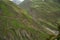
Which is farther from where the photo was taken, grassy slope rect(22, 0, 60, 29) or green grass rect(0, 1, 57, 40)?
grassy slope rect(22, 0, 60, 29)

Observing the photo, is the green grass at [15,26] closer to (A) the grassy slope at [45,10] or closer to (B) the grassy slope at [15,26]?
(B) the grassy slope at [15,26]

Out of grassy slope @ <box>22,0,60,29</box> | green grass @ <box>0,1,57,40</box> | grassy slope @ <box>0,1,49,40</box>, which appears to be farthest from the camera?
grassy slope @ <box>22,0,60,29</box>

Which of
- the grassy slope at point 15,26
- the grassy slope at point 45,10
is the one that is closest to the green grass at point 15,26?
the grassy slope at point 15,26

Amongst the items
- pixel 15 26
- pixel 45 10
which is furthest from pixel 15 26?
pixel 45 10

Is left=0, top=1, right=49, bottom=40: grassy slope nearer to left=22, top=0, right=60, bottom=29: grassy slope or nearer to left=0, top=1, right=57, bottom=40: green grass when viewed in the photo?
left=0, top=1, right=57, bottom=40: green grass

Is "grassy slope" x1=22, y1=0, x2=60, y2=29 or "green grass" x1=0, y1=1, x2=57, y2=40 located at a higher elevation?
"grassy slope" x1=22, y1=0, x2=60, y2=29

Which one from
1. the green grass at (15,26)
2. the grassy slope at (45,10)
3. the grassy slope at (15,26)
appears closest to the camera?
the grassy slope at (15,26)

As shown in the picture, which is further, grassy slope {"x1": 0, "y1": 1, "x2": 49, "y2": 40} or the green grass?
the green grass

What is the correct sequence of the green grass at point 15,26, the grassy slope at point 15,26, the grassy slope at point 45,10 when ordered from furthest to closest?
the grassy slope at point 45,10 < the green grass at point 15,26 < the grassy slope at point 15,26

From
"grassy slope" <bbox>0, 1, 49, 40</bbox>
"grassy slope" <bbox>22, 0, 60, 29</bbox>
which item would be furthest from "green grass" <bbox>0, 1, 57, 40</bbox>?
"grassy slope" <bbox>22, 0, 60, 29</bbox>

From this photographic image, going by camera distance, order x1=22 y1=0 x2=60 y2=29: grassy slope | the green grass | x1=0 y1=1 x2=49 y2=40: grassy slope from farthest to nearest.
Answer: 1. x1=22 y1=0 x2=60 y2=29: grassy slope
2. the green grass
3. x1=0 y1=1 x2=49 y2=40: grassy slope

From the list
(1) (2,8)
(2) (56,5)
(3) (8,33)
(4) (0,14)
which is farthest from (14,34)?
(2) (56,5)
